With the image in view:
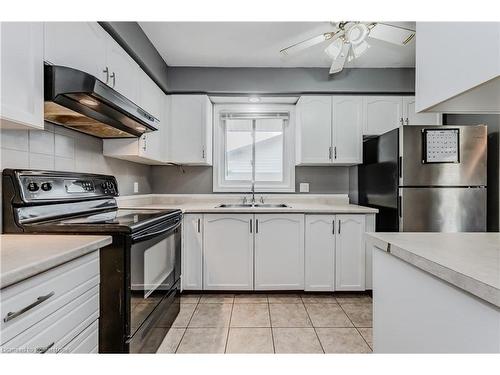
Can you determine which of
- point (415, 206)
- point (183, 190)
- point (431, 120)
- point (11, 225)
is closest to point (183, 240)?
point (183, 190)

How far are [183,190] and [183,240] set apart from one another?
0.81 meters

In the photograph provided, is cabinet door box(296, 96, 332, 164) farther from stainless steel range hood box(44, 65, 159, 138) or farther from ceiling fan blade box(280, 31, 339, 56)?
stainless steel range hood box(44, 65, 159, 138)

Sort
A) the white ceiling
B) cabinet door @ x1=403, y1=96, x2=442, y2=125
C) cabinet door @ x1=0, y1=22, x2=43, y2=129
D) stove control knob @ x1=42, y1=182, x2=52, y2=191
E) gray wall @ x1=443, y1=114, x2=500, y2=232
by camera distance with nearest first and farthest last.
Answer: cabinet door @ x1=0, y1=22, x2=43, y2=129 → stove control knob @ x1=42, y1=182, x2=52, y2=191 → the white ceiling → gray wall @ x1=443, y1=114, x2=500, y2=232 → cabinet door @ x1=403, y1=96, x2=442, y2=125

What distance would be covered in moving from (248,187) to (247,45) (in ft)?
4.99

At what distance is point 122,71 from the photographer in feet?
6.30

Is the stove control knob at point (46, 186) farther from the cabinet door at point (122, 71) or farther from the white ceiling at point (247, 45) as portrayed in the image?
the white ceiling at point (247, 45)

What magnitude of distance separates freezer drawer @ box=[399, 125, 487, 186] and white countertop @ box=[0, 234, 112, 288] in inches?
91.8

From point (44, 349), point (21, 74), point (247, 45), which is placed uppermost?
point (247, 45)

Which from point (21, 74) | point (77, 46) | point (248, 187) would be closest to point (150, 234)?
point (21, 74)

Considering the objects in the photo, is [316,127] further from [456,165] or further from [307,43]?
[456,165]

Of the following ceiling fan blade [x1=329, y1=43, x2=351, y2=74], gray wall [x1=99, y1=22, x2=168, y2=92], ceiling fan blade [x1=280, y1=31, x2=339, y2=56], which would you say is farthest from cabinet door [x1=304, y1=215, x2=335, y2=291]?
gray wall [x1=99, y1=22, x2=168, y2=92]

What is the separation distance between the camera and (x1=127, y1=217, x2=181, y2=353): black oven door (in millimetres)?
1369

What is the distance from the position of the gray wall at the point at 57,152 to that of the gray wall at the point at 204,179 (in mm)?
687

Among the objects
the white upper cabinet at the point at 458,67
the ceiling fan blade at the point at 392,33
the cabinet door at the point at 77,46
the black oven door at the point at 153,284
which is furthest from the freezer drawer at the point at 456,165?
the cabinet door at the point at 77,46
